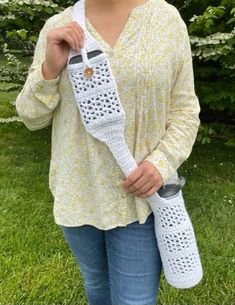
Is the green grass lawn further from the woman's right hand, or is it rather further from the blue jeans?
the woman's right hand

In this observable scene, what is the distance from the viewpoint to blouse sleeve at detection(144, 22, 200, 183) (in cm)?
168

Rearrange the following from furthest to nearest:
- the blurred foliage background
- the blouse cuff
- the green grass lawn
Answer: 1. the blurred foliage background
2. the green grass lawn
3. the blouse cuff

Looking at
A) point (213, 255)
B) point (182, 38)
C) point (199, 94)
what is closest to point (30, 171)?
point (199, 94)

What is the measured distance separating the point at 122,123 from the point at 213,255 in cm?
203

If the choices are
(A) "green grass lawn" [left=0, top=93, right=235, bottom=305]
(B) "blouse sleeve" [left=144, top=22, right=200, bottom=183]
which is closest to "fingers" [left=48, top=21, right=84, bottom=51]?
(B) "blouse sleeve" [left=144, top=22, right=200, bottom=183]

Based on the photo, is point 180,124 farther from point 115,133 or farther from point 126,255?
point 126,255

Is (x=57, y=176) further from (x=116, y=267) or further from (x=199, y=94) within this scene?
(x=199, y=94)

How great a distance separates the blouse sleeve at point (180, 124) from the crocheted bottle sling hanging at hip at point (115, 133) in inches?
3.1

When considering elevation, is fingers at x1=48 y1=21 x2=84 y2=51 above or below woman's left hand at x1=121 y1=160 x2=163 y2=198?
above

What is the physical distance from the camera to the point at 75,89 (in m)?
1.62

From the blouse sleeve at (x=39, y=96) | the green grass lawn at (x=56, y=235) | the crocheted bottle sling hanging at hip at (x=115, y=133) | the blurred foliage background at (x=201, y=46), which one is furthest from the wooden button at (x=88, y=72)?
the blurred foliage background at (x=201, y=46)

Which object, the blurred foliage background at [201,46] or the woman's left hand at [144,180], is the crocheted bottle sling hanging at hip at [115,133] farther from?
the blurred foliage background at [201,46]

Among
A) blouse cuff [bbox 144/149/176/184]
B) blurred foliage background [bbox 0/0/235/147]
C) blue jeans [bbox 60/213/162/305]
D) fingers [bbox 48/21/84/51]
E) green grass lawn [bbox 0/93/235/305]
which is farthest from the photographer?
blurred foliage background [bbox 0/0/235/147]

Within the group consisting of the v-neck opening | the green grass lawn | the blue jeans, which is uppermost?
the v-neck opening
